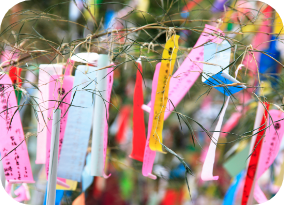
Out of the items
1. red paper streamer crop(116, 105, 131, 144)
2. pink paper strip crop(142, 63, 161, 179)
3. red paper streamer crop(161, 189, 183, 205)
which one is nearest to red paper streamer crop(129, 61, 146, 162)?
pink paper strip crop(142, 63, 161, 179)

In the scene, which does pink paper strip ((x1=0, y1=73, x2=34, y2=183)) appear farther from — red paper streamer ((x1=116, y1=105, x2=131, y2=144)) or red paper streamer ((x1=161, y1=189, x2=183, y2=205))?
red paper streamer ((x1=161, y1=189, x2=183, y2=205))

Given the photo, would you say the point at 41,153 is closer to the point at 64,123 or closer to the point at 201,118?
the point at 64,123

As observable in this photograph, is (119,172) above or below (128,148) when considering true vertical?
below

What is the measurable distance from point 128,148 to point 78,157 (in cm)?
68

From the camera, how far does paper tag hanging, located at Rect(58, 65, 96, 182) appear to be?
0.29 meters

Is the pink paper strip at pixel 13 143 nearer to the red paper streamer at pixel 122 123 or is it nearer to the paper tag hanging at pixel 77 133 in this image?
the paper tag hanging at pixel 77 133

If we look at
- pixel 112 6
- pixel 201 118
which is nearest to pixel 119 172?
pixel 201 118

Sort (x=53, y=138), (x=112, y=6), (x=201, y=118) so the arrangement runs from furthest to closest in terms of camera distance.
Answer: (x=201, y=118) → (x=112, y=6) → (x=53, y=138)

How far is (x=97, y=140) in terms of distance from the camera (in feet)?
0.94

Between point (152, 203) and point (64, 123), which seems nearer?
point (64, 123)

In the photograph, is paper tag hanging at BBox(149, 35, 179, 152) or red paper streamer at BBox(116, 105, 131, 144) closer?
paper tag hanging at BBox(149, 35, 179, 152)

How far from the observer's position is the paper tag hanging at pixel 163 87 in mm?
263

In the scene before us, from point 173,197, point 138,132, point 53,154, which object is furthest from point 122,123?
point 53,154

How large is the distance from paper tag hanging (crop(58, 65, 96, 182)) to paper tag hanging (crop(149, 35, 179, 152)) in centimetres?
8
